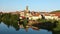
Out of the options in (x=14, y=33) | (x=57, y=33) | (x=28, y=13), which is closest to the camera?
(x=57, y=33)

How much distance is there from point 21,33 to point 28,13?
33.7 ft

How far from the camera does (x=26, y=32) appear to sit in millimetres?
8633

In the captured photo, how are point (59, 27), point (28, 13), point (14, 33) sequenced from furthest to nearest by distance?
point (28, 13) → point (14, 33) → point (59, 27)

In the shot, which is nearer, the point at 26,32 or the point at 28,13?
the point at 26,32

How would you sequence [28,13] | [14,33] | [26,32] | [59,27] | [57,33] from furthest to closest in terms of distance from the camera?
[28,13] < [26,32] < [14,33] < [59,27] < [57,33]

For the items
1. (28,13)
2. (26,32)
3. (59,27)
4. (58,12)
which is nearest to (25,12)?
(28,13)

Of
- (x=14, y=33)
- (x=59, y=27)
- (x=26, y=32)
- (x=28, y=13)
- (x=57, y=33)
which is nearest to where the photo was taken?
(x=57, y=33)

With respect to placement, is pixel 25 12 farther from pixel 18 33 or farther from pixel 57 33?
pixel 57 33

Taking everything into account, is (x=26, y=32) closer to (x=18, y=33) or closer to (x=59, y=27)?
(x=18, y=33)

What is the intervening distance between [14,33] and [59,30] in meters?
1.89

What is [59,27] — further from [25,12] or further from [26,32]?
Answer: [25,12]

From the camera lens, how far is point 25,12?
1855cm

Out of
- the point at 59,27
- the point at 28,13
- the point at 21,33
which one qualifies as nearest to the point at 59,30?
the point at 59,27

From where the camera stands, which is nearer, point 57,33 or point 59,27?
point 57,33
